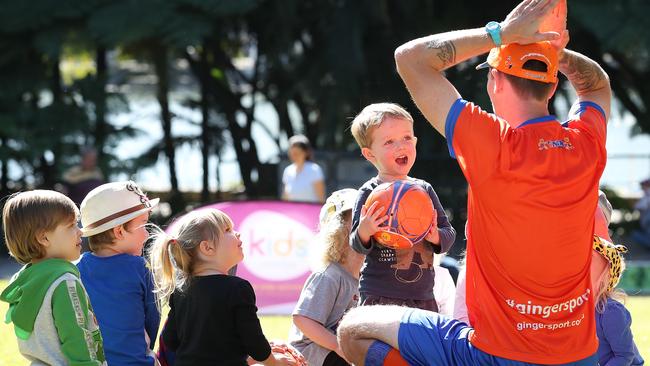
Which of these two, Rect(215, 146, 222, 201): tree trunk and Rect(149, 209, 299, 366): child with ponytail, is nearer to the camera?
Rect(149, 209, 299, 366): child with ponytail

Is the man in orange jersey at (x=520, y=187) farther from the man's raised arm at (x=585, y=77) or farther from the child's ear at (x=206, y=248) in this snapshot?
the child's ear at (x=206, y=248)

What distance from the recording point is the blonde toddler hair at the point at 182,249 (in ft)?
14.0

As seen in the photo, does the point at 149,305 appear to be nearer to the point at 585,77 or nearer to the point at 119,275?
the point at 119,275

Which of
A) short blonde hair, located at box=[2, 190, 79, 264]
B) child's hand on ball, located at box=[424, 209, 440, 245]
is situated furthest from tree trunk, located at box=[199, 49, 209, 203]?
short blonde hair, located at box=[2, 190, 79, 264]

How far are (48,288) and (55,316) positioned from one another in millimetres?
117

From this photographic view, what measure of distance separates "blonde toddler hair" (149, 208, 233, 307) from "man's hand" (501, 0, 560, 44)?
1.56 metres

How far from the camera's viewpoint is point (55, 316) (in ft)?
12.8

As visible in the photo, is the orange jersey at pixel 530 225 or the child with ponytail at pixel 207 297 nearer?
the orange jersey at pixel 530 225

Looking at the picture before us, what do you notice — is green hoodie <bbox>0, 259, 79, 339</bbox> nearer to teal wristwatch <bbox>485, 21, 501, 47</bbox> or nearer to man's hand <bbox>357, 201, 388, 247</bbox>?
man's hand <bbox>357, 201, 388, 247</bbox>

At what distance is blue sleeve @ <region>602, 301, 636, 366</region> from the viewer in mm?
4707

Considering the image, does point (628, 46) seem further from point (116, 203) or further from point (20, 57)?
point (116, 203)

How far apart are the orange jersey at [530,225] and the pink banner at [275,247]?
567cm

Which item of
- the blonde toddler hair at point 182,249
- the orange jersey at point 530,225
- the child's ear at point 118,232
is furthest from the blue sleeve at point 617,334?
the child's ear at point 118,232

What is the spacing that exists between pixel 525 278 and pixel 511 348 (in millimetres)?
281
